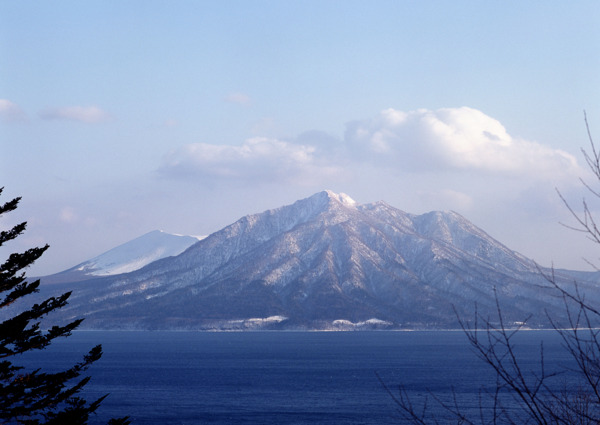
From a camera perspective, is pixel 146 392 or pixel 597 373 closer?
pixel 597 373

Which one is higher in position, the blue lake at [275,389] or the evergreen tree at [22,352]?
the evergreen tree at [22,352]

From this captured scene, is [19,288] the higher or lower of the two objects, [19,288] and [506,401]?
the higher

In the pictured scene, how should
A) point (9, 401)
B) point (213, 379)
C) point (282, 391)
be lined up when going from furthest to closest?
point (213, 379), point (282, 391), point (9, 401)

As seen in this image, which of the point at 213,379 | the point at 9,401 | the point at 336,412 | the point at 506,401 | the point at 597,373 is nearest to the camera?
the point at 597,373

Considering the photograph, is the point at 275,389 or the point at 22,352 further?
the point at 275,389

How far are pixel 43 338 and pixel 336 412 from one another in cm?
8611

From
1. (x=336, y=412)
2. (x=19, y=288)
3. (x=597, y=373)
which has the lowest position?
(x=336, y=412)

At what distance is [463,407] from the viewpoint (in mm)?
109188

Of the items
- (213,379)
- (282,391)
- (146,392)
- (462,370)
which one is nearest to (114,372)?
(213,379)

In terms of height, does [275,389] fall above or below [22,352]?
A: below

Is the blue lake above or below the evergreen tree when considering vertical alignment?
below

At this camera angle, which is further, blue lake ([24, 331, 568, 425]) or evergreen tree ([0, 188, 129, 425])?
blue lake ([24, 331, 568, 425])

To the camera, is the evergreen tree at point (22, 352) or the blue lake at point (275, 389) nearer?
the evergreen tree at point (22, 352)

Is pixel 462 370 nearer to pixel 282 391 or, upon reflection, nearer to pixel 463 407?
pixel 282 391
